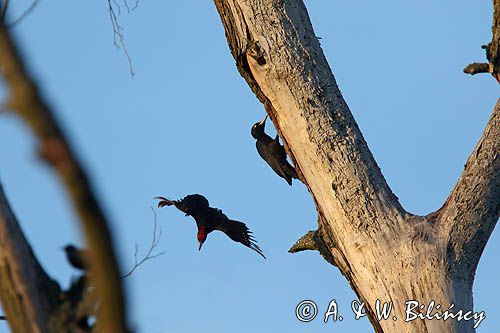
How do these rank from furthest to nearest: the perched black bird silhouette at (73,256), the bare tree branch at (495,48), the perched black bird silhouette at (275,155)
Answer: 1. the perched black bird silhouette at (275,155)
2. the bare tree branch at (495,48)
3. the perched black bird silhouette at (73,256)

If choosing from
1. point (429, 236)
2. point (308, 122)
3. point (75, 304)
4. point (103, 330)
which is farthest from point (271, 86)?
point (103, 330)

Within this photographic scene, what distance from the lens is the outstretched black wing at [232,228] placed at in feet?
20.6

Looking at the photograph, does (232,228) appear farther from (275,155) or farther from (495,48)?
(495,48)

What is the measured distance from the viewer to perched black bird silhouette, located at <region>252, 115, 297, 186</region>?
583 cm

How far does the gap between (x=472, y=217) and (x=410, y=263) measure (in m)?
0.42

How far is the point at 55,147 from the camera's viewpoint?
122 cm

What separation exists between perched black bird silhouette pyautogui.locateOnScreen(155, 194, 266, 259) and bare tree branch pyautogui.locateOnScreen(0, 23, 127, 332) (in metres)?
4.96

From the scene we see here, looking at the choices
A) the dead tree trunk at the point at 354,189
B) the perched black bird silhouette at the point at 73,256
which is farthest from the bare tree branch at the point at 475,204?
the perched black bird silhouette at the point at 73,256

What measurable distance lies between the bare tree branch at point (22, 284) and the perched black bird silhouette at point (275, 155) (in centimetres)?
344

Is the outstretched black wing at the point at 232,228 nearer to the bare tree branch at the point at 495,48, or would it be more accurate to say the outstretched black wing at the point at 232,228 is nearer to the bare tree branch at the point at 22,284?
the bare tree branch at the point at 495,48

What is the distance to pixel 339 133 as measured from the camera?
4.28 metres

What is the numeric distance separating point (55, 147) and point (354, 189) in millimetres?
3065

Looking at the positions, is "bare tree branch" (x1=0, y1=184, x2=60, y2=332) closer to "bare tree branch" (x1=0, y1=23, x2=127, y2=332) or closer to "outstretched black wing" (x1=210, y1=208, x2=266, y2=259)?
"bare tree branch" (x1=0, y1=23, x2=127, y2=332)

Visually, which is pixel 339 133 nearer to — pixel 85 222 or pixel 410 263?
pixel 410 263
